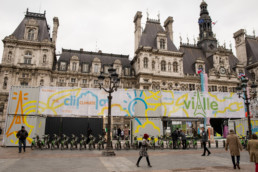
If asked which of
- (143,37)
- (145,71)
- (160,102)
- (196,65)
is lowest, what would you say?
(160,102)

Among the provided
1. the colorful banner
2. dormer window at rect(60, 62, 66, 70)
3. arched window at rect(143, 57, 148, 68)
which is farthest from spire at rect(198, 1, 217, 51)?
the colorful banner

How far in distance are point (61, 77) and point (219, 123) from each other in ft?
108

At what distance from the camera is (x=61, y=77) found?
40375 mm

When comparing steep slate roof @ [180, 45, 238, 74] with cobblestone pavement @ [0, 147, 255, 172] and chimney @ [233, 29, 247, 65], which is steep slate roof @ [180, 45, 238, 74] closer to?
chimney @ [233, 29, 247, 65]

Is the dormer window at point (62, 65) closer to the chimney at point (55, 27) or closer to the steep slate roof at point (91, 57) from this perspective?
the steep slate roof at point (91, 57)

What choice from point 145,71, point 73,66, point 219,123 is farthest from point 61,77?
point 219,123

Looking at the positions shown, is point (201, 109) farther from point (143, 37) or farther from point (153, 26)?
point (153, 26)

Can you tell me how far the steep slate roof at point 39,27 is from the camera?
41.0 metres

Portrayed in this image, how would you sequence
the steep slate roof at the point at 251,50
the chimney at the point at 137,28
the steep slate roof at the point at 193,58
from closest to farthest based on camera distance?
1. the chimney at the point at 137,28
2. the steep slate roof at the point at 193,58
3. the steep slate roof at the point at 251,50

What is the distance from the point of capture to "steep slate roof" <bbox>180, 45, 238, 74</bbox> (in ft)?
155

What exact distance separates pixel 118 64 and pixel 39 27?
19.1 m

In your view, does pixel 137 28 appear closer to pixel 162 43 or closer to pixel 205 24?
pixel 162 43

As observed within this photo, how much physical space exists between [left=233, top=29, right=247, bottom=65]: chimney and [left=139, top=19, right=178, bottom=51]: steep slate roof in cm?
2524

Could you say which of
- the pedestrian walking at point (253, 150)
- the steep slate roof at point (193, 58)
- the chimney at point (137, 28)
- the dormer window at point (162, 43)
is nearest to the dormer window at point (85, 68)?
the chimney at point (137, 28)
